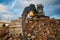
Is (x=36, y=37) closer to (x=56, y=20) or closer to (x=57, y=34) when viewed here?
(x=57, y=34)

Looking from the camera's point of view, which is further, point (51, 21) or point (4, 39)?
point (51, 21)

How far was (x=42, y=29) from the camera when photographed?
23609 mm

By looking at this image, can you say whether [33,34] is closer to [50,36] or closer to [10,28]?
[50,36]

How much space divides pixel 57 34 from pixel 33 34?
3537 mm

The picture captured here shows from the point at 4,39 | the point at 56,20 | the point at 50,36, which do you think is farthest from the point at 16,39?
the point at 56,20

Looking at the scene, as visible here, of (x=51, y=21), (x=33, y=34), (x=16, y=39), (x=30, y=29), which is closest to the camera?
(x=16, y=39)

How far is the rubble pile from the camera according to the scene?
22.2 metres

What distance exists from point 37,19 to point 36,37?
A: 4848mm

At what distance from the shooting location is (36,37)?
72.9ft

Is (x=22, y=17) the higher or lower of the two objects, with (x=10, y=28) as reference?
higher

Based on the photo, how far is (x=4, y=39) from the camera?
70.9 ft

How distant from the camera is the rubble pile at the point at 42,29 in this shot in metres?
22.2

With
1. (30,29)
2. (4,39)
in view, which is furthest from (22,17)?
(4,39)

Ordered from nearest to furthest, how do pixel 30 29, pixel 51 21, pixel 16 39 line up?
1. pixel 16 39
2. pixel 30 29
3. pixel 51 21
